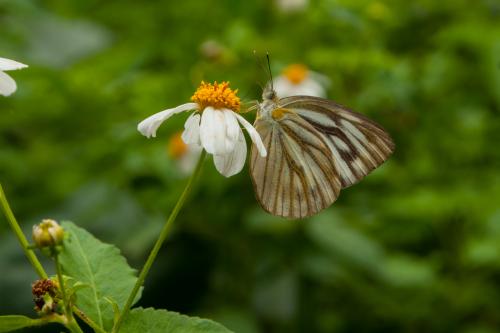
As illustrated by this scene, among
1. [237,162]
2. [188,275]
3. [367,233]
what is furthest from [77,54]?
[237,162]

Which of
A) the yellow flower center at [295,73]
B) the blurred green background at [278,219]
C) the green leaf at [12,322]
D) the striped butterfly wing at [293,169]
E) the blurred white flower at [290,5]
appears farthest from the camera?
the blurred white flower at [290,5]

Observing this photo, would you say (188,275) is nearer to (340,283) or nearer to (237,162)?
(340,283)

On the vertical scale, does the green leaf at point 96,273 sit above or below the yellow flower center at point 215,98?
below

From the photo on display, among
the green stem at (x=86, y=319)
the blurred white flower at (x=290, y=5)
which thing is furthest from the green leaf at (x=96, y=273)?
the blurred white flower at (x=290, y=5)

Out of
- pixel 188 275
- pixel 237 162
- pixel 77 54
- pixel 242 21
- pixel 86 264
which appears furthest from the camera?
pixel 77 54

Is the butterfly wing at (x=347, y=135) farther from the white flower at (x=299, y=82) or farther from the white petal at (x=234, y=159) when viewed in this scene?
the white flower at (x=299, y=82)

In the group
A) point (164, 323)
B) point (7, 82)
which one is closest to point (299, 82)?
point (7, 82)

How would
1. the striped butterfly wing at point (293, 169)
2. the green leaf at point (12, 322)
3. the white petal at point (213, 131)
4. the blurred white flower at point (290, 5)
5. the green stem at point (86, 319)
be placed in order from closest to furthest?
the green leaf at point (12, 322) → the green stem at point (86, 319) → the white petal at point (213, 131) → the striped butterfly wing at point (293, 169) → the blurred white flower at point (290, 5)

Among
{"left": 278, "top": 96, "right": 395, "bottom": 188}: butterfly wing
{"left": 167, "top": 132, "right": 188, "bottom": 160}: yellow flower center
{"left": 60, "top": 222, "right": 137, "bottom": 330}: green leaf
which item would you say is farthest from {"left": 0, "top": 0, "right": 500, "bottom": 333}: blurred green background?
{"left": 60, "top": 222, "right": 137, "bottom": 330}: green leaf
